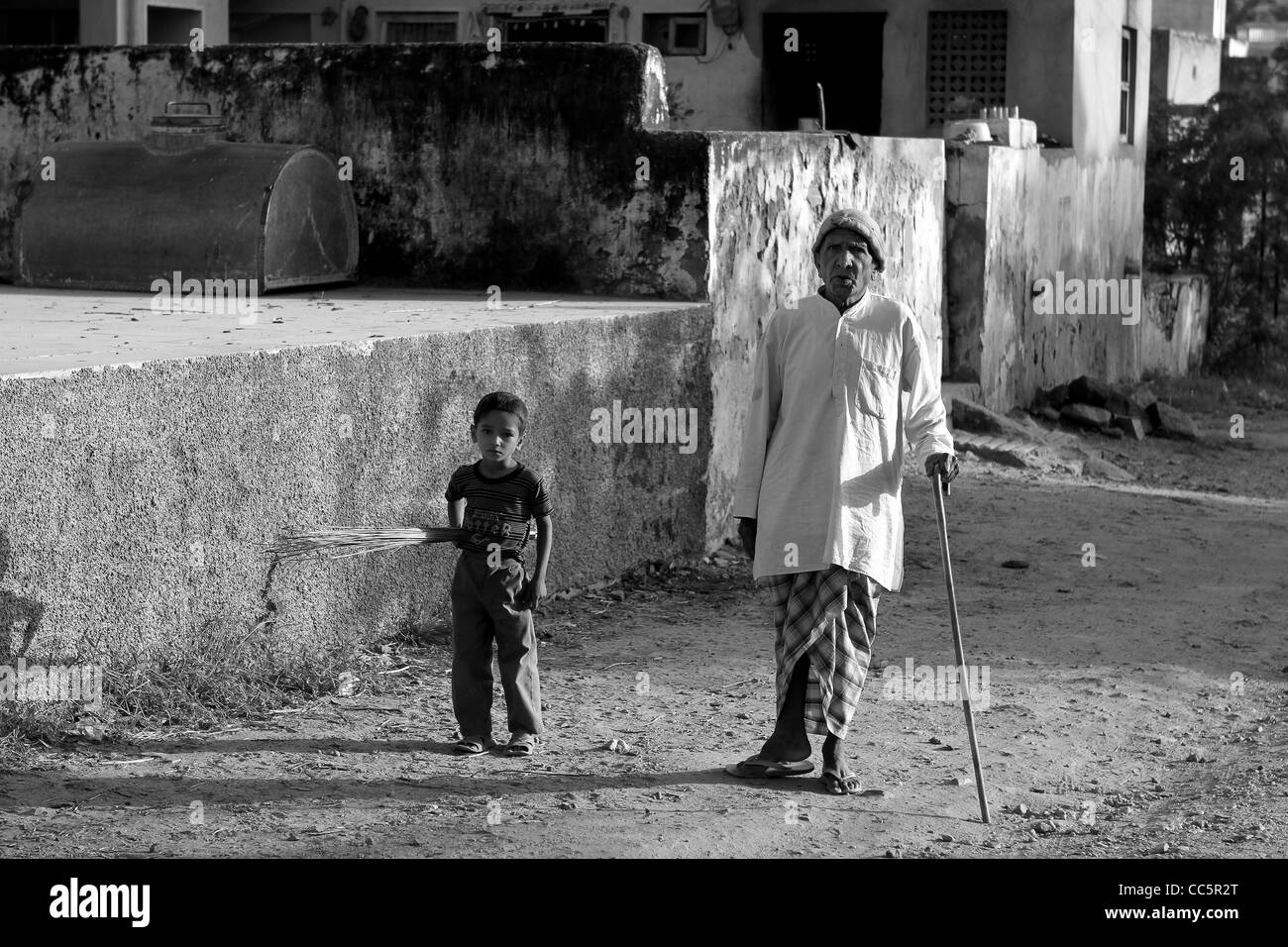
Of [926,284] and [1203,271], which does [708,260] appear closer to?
[926,284]

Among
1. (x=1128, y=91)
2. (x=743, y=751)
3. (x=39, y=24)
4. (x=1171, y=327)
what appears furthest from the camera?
(x=1171, y=327)

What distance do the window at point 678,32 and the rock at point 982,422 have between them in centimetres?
563

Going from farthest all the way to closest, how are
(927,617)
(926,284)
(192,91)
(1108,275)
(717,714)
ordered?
(1108,275)
(926,284)
(192,91)
(927,617)
(717,714)

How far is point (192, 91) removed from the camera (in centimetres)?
884

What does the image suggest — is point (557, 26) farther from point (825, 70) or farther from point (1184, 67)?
point (1184, 67)

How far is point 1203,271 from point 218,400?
16090mm

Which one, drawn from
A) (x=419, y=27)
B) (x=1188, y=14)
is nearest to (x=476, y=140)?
(x=419, y=27)

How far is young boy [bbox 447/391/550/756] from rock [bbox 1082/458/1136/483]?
273 inches

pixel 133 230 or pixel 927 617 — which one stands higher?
pixel 133 230

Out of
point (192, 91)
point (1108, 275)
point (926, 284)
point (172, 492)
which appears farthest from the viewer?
point (1108, 275)

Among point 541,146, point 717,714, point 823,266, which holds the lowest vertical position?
point 717,714

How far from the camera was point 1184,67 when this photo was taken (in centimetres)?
2094

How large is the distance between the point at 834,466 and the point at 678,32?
468 inches
